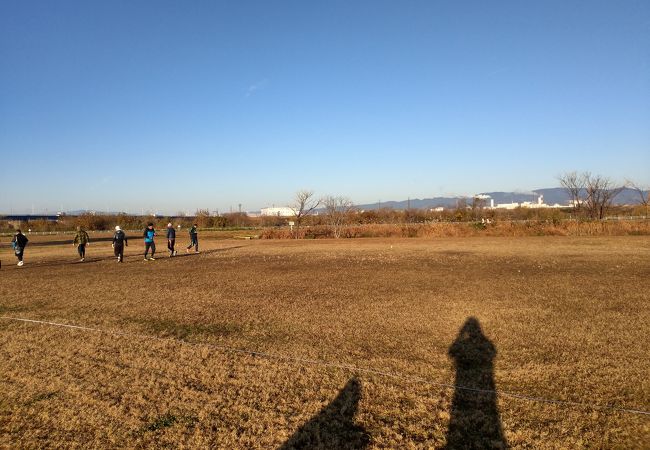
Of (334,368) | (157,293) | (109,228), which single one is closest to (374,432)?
(334,368)

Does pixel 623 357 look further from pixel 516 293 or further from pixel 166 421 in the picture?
pixel 166 421

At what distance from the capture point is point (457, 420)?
3.94 metres

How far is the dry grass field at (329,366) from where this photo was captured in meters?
3.78

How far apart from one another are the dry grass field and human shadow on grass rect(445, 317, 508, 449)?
0.02 meters

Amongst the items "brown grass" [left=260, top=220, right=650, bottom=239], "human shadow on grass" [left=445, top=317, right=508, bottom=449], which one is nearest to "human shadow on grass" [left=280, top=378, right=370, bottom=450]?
"human shadow on grass" [left=445, top=317, right=508, bottom=449]

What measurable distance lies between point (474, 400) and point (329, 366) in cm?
180

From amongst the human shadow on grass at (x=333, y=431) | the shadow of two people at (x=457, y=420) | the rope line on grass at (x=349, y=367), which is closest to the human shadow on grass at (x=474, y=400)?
the shadow of two people at (x=457, y=420)

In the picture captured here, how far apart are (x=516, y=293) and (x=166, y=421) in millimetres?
8503

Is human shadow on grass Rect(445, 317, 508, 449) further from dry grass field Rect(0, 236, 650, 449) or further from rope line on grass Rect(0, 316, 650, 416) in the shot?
rope line on grass Rect(0, 316, 650, 416)

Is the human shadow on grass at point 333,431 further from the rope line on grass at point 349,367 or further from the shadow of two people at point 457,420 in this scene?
the rope line on grass at point 349,367

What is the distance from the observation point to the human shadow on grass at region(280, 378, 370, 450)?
3.57 metres

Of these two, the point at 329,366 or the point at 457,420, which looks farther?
the point at 329,366

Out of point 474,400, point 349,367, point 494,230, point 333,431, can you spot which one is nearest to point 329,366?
point 349,367

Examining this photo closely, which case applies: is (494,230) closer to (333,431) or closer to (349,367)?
(349,367)
